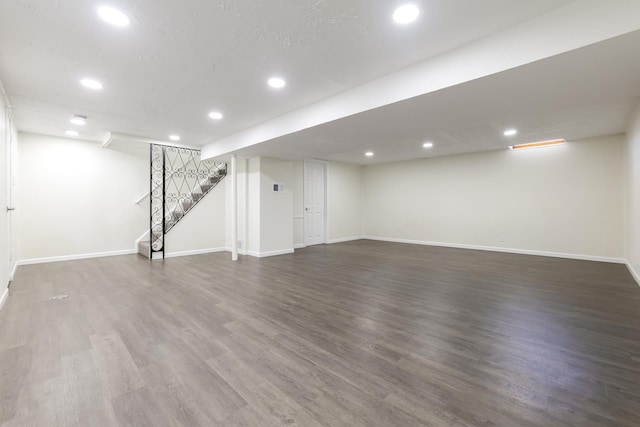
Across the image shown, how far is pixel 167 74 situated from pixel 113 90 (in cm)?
102

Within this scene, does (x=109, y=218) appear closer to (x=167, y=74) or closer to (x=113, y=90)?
(x=113, y=90)

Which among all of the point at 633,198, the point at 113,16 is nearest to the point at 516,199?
the point at 633,198

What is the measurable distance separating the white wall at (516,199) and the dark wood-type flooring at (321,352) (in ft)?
6.11

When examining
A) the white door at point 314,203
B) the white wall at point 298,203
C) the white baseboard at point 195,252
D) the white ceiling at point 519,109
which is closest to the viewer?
the white ceiling at point 519,109

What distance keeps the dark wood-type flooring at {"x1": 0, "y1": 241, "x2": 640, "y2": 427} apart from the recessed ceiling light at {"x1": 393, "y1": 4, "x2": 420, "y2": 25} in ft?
8.82

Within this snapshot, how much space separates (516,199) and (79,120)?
9.33 meters

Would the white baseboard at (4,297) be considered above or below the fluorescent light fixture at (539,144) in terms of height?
below

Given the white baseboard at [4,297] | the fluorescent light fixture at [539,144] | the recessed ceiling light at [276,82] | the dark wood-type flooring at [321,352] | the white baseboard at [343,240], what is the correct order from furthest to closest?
the white baseboard at [343,240]
the fluorescent light fixture at [539,144]
the white baseboard at [4,297]
the recessed ceiling light at [276,82]
the dark wood-type flooring at [321,352]

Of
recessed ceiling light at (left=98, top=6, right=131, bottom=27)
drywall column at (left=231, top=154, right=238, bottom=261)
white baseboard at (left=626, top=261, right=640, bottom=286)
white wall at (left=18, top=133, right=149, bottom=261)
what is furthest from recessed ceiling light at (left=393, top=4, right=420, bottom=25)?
white wall at (left=18, top=133, right=149, bottom=261)

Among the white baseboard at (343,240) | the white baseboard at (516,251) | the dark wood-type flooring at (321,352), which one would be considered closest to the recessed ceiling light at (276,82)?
the dark wood-type flooring at (321,352)

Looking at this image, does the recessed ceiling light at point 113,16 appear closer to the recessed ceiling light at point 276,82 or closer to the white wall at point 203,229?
the recessed ceiling light at point 276,82

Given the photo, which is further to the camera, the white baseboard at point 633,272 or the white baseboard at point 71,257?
the white baseboard at point 71,257

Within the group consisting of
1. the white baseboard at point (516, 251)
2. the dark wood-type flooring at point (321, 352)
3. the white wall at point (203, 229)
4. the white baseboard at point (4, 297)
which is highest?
the white wall at point (203, 229)

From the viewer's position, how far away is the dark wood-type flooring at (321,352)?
1.65 meters
